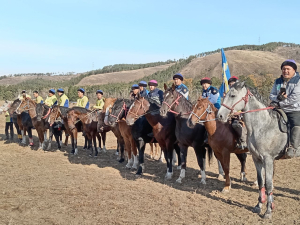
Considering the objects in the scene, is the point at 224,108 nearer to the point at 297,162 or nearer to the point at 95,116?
the point at 297,162

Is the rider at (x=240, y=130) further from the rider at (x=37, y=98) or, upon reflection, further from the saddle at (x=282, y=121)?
the rider at (x=37, y=98)

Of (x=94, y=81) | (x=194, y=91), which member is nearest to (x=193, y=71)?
(x=94, y=81)

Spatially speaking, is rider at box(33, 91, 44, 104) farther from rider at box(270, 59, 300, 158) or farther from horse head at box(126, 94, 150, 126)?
rider at box(270, 59, 300, 158)

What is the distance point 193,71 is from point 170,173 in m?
60.7

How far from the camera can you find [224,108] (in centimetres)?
529

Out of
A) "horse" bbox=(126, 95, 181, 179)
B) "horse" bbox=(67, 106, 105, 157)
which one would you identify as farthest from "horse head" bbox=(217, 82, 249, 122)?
"horse" bbox=(67, 106, 105, 157)

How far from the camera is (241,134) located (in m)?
6.68

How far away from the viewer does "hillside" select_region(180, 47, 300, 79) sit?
2260 inches

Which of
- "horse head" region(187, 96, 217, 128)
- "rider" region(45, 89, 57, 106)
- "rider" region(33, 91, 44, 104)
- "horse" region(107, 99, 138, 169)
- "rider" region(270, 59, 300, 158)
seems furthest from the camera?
"rider" region(33, 91, 44, 104)

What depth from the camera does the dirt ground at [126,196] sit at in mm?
5305

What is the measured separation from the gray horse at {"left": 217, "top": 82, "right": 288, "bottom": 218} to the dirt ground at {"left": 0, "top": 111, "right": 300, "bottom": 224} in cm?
101

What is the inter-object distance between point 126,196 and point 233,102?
337cm

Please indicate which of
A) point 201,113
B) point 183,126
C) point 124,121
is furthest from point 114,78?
point 201,113

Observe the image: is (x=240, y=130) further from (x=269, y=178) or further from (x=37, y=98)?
(x=37, y=98)
